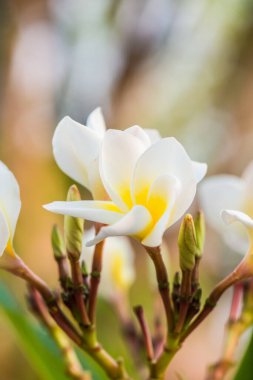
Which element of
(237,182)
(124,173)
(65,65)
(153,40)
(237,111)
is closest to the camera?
(124,173)

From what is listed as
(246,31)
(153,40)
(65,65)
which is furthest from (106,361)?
(246,31)

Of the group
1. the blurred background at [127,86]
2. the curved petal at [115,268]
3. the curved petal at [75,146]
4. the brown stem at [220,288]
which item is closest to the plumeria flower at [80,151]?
the curved petal at [75,146]

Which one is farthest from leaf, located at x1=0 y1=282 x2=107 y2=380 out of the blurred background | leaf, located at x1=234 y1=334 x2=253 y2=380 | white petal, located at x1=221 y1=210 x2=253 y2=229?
the blurred background

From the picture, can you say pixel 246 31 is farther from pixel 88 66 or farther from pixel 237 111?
pixel 88 66

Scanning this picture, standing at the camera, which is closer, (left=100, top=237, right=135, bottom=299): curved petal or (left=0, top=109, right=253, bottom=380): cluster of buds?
(left=0, top=109, right=253, bottom=380): cluster of buds

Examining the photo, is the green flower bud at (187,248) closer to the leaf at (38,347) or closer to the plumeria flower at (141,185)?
the plumeria flower at (141,185)

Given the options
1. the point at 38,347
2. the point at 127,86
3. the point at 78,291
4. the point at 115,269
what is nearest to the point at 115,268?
the point at 115,269

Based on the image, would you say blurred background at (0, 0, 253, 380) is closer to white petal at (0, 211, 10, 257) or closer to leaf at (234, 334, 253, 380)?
leaf at (234, 334, 253, 380)
